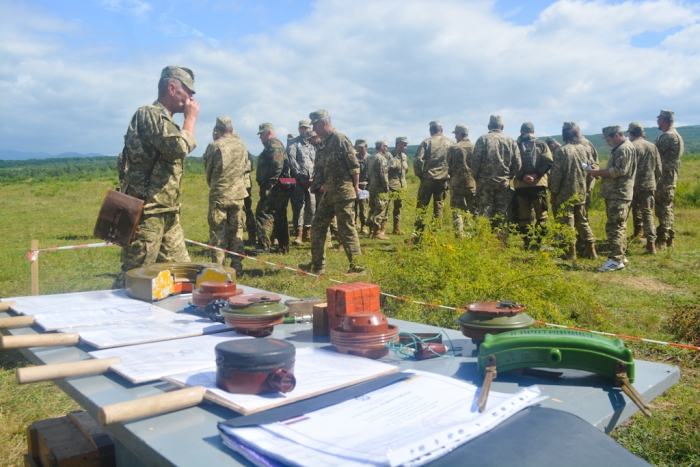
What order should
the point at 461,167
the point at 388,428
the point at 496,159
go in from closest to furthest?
the point at 388,428 < the point at 496,159 < the point at 461,167

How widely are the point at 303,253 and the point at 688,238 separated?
757 centimetres

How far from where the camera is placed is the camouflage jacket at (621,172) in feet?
27.3

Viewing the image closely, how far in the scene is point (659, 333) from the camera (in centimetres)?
496

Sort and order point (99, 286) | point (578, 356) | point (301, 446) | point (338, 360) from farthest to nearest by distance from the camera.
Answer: point (99, 286), point (338, 360), point (578, 356), point (301, 446)

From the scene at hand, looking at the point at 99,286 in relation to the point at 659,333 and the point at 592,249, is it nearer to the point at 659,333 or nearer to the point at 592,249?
the point at 659,333

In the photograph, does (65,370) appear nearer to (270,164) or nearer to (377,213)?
(270,164)

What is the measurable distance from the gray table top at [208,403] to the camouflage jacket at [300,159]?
25.6ft

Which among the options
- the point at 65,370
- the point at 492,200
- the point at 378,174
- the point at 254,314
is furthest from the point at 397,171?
the point at 65,370

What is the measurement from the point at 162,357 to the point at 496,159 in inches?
310

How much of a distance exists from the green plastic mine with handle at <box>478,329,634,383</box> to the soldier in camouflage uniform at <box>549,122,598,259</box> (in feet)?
24.8

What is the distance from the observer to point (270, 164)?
957cm

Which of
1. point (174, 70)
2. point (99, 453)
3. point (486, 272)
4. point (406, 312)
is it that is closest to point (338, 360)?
point (99, 453)

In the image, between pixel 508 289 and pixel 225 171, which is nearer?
pixel 508 289

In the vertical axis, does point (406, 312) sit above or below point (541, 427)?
below
